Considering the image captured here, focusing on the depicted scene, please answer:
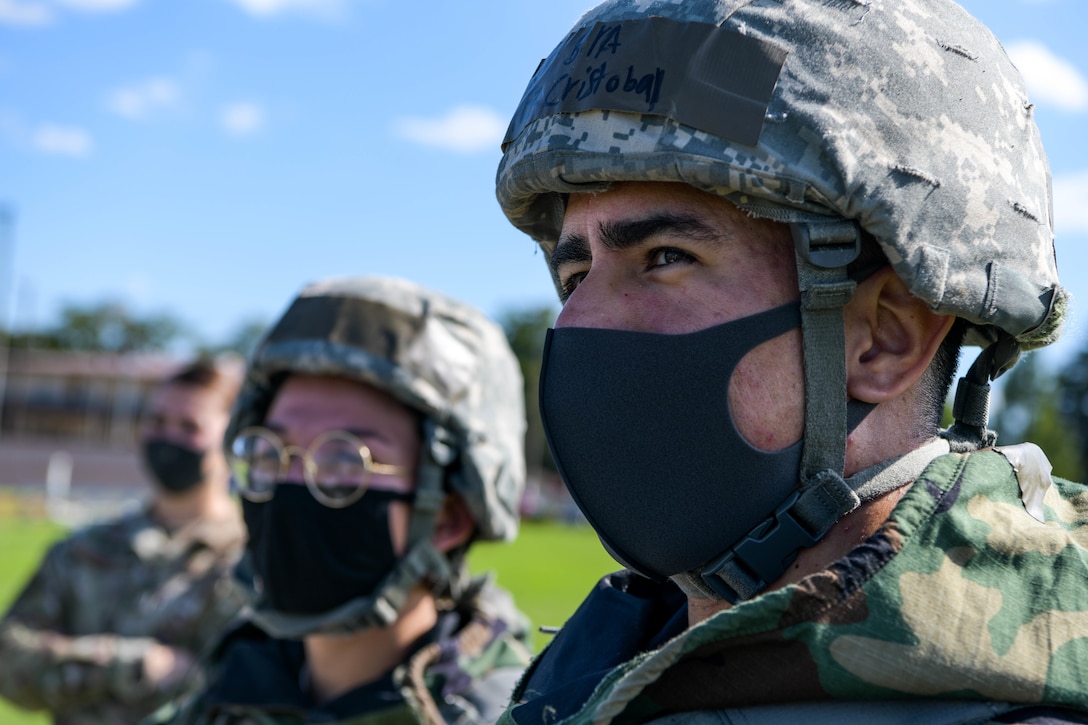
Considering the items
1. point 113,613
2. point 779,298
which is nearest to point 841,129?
point 779,298

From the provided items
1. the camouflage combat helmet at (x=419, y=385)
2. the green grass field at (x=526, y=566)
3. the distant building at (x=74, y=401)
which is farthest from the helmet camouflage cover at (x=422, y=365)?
the distant building at (x=74, y=401)

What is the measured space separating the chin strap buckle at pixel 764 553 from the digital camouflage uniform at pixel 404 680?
172 cm

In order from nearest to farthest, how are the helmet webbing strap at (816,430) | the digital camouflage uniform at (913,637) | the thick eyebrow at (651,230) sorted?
1. the digital camouflage uniform at (913,637)
2. the helmet webbing strap at (816,430)
3. the thick eyebrow at (651,230)

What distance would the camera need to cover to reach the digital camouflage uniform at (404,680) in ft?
11.3

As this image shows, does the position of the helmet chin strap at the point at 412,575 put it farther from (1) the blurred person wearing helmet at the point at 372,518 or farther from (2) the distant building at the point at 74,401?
(2) the distant building at the point at 74,401

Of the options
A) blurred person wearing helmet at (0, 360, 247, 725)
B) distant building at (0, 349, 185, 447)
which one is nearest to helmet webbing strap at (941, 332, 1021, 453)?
blurred person wearing helmet at (0, 360, 247, 725)

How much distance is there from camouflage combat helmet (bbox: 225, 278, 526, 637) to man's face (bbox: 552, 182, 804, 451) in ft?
6.07

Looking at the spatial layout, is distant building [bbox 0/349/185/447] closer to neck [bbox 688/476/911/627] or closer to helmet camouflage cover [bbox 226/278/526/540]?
A: helmet camouflage cover [bbox 226/278/526/540]

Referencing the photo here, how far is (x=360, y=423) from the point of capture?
12.5 feet

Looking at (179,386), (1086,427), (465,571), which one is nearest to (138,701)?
(179,386)

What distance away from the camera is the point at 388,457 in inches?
149

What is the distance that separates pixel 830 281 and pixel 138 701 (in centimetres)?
489

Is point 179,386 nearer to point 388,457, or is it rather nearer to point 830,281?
point 388,457

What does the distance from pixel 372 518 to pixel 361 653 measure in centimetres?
47
